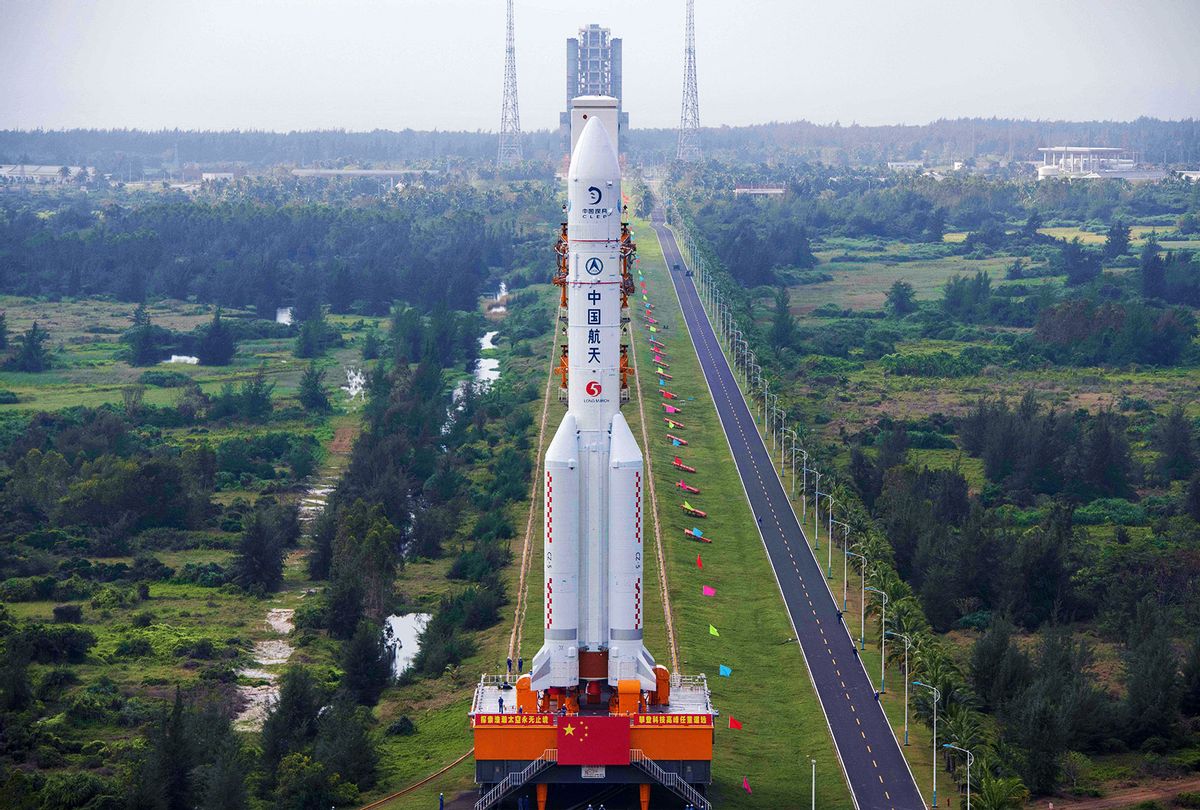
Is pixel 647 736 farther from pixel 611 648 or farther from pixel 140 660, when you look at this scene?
pixel 140 660

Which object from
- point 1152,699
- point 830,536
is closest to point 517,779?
point 1152,699

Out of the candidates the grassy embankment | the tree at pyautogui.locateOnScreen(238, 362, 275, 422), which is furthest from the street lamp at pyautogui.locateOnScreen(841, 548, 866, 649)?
the tree at pyautogui.locateOnScreen(238, 362, 275, 422)

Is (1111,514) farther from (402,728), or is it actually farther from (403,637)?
(402,728)

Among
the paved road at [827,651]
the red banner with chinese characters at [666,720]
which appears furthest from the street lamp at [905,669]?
the red banner with chinese characters at [666,720]

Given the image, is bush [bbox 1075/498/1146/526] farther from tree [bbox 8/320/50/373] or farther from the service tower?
tree [bbox 8/320/50/373]

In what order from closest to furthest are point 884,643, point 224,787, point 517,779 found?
1. point 224,787
2. point 517,779
3. point 884,643

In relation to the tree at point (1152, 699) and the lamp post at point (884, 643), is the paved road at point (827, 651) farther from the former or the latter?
the tree at point (1152, 699)

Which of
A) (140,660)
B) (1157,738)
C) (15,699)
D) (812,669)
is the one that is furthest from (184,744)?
(1157,738)
